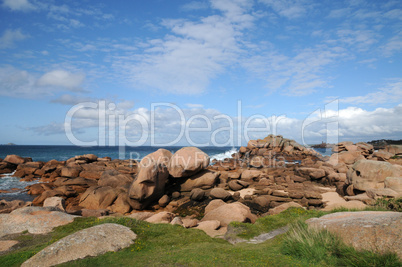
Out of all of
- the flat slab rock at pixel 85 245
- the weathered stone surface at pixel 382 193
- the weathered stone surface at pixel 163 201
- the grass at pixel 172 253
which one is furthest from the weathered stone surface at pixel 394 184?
the weathered stone surface at pixel 163 201

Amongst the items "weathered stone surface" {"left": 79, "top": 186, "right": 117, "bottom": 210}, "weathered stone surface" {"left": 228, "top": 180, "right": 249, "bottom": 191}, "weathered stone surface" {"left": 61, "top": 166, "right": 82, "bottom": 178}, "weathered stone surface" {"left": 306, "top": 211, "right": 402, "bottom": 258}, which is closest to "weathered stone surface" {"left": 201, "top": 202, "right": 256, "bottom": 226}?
"weathered stone surface" {"left": 306, "top": 211, "right": 402, "bottom": 258}

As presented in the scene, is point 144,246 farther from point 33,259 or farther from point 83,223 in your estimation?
point 83,223

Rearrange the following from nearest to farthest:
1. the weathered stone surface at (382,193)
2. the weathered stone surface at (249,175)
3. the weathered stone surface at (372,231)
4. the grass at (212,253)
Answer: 1. the weathered stone surface at (372,231)
2. the grass at (212,253)
3. the weathered stone surface at (382,193)
4. the weathered stone surface at (249,175)

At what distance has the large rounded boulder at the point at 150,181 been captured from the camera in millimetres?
22969

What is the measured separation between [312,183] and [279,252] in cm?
2351

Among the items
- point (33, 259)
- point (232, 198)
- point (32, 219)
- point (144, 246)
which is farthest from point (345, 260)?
point (232, 198)

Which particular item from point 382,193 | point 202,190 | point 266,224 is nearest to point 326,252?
point 266,224

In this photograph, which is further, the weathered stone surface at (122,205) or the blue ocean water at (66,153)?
the blue ocean water at (66,153)

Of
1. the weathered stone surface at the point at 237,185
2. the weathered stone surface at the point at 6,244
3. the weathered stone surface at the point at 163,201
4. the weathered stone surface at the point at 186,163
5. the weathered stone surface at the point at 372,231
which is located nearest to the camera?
the weathered stone surface at the point at 372,231

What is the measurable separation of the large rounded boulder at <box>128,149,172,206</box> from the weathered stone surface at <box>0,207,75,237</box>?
9.26 metres

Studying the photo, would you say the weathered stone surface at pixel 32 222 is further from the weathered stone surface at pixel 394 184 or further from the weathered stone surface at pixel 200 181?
the weathered stone surface at pixel 394 184

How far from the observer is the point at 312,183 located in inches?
1196

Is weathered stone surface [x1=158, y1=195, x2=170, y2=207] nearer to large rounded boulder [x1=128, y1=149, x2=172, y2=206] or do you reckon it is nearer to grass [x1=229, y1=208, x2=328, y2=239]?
large rounded boulder [x1=128, y1=149, x2=172, y2=206]

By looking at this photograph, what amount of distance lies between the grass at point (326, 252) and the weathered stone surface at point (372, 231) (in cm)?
33
